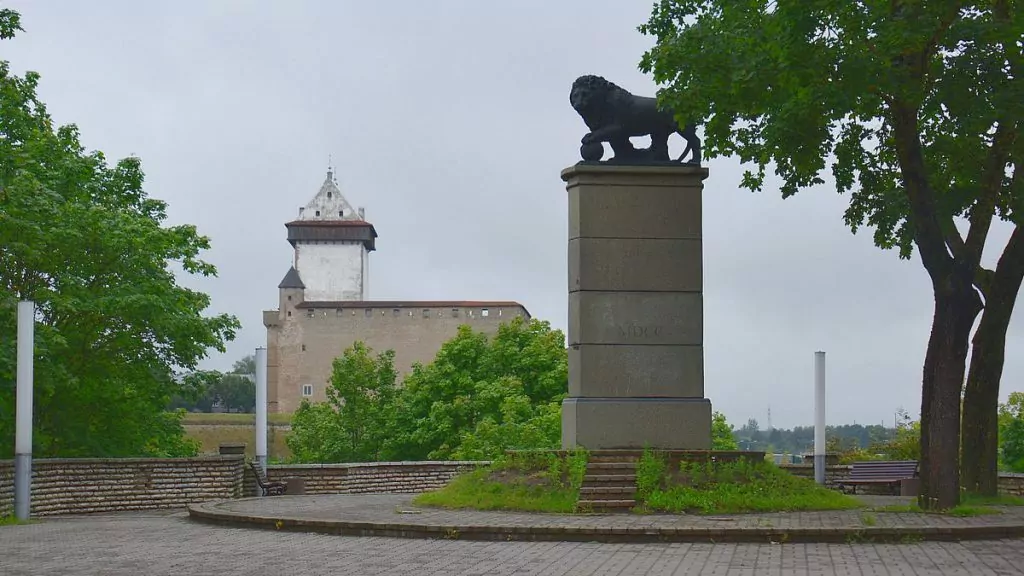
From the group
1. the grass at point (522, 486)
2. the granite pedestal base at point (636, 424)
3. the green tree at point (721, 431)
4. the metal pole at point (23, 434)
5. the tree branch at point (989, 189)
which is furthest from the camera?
the green tree at point (721, 431)

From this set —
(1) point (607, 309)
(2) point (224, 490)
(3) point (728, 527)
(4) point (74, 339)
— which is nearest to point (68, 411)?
(4) point (74, 339)

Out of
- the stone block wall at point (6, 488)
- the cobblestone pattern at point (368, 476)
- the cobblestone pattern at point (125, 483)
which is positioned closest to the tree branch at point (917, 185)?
the cobblestone pattern at point (368, 476)

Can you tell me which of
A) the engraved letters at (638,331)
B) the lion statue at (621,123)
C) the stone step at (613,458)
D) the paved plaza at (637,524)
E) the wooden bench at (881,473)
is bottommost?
the paved plaza at (637,524)

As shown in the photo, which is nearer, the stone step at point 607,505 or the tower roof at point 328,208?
the stone step at point 607,505

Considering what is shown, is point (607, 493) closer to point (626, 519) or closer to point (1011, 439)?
point (626, 519)

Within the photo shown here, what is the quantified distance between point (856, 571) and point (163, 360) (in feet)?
57.7

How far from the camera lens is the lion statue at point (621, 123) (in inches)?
675

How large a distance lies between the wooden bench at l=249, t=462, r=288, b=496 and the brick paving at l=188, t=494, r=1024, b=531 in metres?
5.01

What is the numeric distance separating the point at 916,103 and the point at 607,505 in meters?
5.43

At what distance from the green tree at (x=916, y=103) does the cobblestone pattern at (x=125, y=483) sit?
31.8ft

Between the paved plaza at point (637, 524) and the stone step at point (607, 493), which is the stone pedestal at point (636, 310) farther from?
the paved plaza at point (637, 524)

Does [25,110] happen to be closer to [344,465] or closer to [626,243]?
[344,465]

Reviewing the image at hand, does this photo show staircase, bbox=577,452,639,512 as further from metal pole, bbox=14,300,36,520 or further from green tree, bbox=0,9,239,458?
green tree, bbox=0,9,239,458

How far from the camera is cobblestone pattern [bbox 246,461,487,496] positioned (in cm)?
2280
